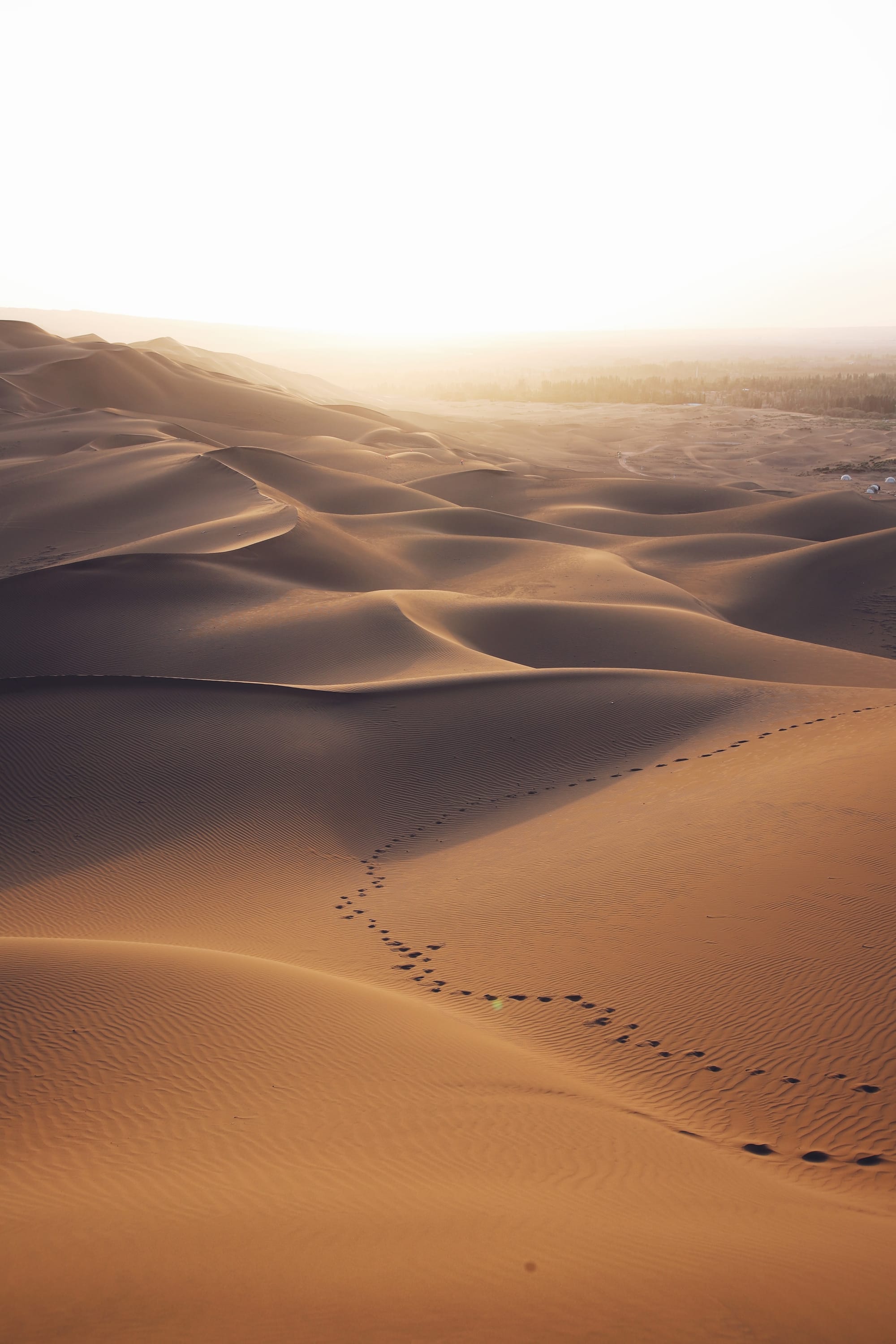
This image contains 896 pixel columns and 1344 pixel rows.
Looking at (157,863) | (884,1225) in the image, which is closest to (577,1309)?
(884,1225)

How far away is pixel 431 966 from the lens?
6.54 m

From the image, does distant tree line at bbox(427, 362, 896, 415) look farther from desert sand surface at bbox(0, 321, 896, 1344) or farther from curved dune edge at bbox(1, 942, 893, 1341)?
curved dune edge at bbox(1, 942, 893, 1341)

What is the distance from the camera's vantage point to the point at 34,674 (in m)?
13.6

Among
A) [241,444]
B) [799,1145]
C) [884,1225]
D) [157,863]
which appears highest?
[241,444]

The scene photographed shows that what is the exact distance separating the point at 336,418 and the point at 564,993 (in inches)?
1607

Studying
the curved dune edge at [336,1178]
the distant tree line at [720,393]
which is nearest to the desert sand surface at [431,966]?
the curved dune edge at [336,1178]

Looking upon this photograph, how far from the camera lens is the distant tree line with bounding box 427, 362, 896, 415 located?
61.7 meters

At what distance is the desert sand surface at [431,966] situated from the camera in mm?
2965

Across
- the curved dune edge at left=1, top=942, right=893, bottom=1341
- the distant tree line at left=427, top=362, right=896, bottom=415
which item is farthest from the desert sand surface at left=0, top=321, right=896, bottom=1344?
the distant tree line at left=427, top=362, right=896, bottom=415

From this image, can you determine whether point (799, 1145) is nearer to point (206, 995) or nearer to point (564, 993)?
point (564, 993)

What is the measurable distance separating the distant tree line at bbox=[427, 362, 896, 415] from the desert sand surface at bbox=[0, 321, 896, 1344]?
164 ft

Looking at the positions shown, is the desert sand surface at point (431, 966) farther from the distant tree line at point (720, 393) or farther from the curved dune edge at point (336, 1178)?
the distant tree line at point (720, 393)

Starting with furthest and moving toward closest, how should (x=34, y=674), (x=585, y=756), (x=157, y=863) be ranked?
(x=34, y=674), (x=585, y=756), (x=157, y=863)

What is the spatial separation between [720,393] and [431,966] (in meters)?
73.1
